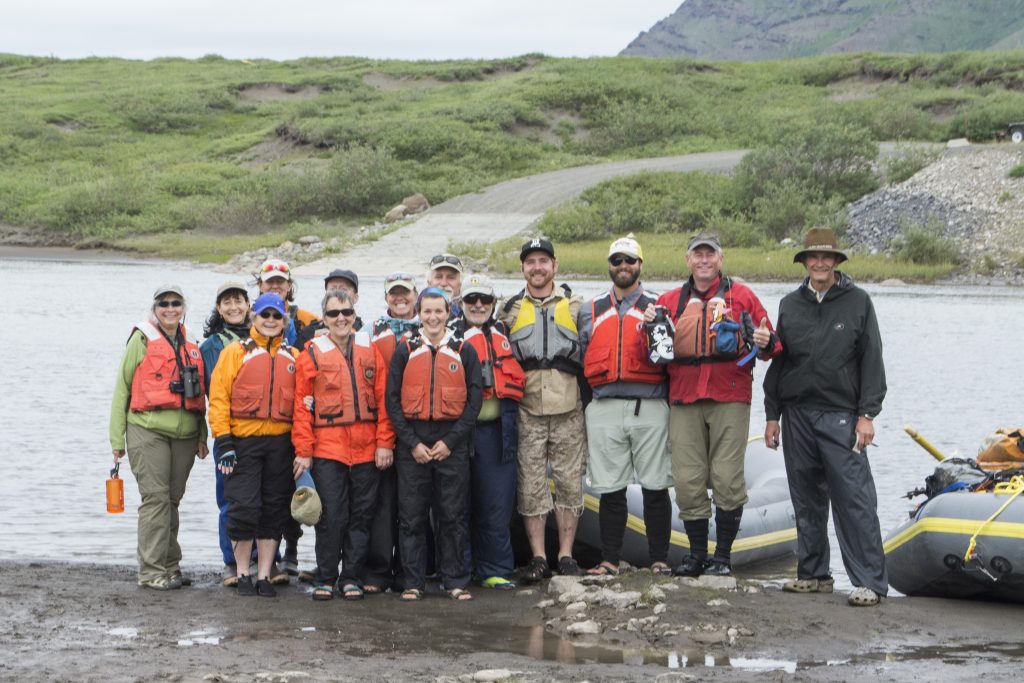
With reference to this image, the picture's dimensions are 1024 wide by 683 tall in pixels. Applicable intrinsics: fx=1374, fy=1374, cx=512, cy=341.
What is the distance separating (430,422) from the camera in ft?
23.4

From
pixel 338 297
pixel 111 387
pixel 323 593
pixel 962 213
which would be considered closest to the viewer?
pixel 338 297

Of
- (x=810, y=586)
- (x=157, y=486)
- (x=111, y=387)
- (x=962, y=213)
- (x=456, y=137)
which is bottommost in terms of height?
(x=810, y=586)

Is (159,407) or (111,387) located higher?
(159,407)

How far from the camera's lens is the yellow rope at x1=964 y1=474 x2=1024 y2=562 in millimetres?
7129

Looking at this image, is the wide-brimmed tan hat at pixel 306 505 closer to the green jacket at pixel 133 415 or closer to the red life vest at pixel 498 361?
the green jacket at pixel 133 415

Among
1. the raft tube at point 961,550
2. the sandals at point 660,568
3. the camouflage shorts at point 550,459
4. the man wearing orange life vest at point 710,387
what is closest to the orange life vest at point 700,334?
the man wearing orange life vest at point 710,387

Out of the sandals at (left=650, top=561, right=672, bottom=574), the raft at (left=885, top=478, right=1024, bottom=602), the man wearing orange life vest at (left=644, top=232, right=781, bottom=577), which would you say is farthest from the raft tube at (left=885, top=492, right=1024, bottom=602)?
the sandals at (left=650, top=561, right=672, bottom=574)

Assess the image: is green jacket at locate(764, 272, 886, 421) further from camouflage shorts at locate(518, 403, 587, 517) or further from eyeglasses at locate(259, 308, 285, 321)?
eyeglasses at locate(259, 308, 285, 321)

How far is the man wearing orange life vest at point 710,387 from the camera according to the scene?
716 cm

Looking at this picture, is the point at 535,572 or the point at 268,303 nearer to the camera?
the point at 268,303

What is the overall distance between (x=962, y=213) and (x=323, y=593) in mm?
32704

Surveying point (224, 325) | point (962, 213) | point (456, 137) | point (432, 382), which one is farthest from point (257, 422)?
point (456, 137)

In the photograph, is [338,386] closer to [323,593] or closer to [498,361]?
[498,361]

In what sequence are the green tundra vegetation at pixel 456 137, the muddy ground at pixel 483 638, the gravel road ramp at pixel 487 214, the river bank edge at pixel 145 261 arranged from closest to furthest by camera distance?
the muddy ground at pixel 483 638, the river bank edge at pixel 145 261, the gravel road ramp at pixel 487 214, the green tundra vegetation at pixel 456 137
